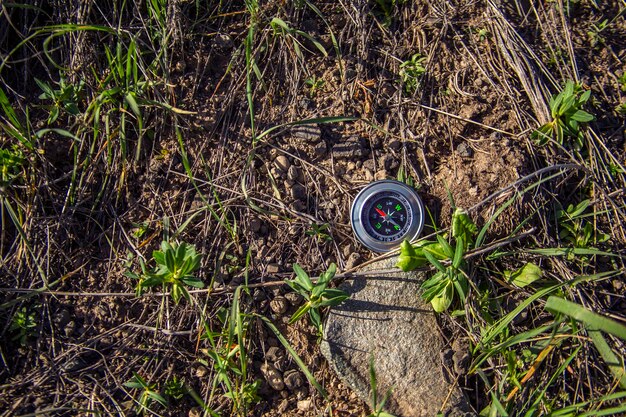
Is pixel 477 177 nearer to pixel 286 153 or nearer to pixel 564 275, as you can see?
pixel 564 275

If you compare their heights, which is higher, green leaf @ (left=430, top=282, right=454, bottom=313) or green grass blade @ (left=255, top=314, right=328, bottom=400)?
green leaf @ (left=430, top=282, right=454, bottom=313)

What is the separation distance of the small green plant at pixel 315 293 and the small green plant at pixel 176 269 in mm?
463

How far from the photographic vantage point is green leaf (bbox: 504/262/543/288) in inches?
99.6

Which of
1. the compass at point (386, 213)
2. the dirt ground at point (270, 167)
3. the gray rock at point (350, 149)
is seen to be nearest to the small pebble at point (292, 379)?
the dirt ground at point (270, 167)

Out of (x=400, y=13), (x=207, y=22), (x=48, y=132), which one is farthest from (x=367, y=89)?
(x=48, y=132)

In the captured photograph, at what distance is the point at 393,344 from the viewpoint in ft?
8.36

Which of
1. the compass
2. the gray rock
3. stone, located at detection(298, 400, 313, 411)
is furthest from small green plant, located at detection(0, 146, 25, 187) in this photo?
stone, located at detection(298, 400, 313, 411)

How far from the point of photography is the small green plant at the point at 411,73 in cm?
288

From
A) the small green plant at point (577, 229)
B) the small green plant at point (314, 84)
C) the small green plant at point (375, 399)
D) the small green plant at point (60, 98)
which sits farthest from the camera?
the small green plant at point (314, 84)

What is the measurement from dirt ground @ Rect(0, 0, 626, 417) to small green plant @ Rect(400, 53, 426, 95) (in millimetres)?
23

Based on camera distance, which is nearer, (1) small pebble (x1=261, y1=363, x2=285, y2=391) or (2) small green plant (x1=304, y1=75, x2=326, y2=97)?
(1) small pebble (x1=261, y1=363, x2=285, y2=391)

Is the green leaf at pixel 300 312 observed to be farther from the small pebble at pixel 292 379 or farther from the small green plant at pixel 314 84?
the small green plant at pixel 314 84

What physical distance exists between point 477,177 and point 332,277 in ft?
3.05

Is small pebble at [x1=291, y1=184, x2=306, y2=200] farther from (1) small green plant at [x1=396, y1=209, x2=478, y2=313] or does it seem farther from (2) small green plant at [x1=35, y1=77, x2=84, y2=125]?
(2) small green plant at [x1=35, y1=77, x2=84, y2=125]
